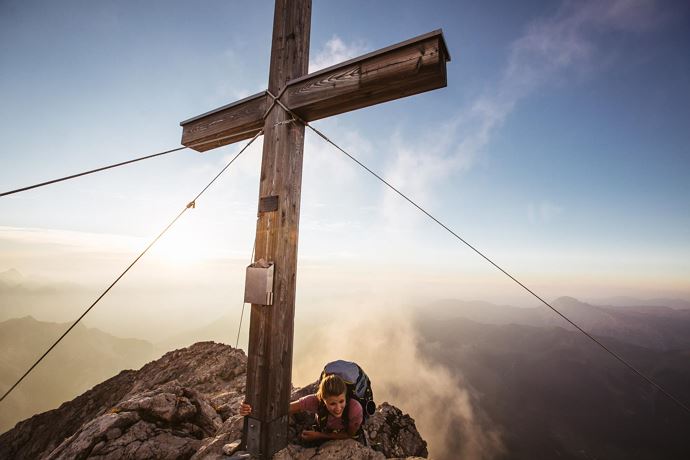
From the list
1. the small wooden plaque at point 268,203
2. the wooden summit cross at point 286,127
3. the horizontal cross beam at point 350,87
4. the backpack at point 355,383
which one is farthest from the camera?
the backpack at point 355,383

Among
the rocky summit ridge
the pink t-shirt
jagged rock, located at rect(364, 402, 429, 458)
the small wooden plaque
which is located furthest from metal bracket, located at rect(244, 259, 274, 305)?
jagged rock, located at rect(364, 402, 429, 458)

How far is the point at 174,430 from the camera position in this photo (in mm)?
3594

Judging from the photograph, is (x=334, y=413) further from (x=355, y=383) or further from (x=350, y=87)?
(x=350, y=87)

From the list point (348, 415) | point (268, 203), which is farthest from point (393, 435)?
point (268, 203)

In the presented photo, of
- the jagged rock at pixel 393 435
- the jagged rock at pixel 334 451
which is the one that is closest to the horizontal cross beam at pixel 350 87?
the jagged rock at pixel 334 451

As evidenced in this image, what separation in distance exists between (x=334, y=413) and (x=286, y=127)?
3.44 meters

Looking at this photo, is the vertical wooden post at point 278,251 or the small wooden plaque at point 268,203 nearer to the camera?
the vertical wooden post at point 278,251

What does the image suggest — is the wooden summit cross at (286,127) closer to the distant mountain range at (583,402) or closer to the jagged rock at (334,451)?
the jagged rock at (334,451)

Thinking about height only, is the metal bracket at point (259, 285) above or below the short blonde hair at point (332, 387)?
above

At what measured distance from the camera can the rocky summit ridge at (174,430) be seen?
311cm

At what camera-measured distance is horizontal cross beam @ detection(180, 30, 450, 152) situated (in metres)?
2.47

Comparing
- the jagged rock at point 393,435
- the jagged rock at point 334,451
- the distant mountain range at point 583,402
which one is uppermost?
the jagged rock at point 334,451

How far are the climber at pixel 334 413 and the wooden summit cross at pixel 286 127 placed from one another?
59 centimetres

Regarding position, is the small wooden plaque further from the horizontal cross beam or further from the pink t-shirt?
the pink t-shirt
